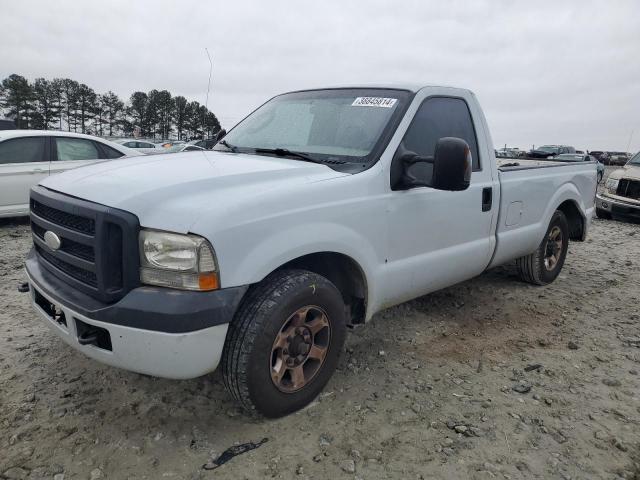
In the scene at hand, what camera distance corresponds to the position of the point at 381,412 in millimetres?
2746

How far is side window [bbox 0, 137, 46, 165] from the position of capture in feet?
22.6

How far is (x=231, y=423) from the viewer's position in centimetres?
260

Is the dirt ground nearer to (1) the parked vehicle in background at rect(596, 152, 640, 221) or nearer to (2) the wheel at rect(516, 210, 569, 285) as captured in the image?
(2) the wheel at rect(516, 210, 569, 285)

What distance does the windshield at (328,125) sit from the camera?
10.0 ft

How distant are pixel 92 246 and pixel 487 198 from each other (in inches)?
110

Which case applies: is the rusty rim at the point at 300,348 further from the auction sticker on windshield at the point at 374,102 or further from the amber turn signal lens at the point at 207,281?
the auction sticker on windshield at the point at 374,102

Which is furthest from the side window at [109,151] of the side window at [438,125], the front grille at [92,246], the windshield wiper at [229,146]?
the side window at [438,125]

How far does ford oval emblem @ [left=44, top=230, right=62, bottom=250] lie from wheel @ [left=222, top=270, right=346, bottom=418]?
3.42ft

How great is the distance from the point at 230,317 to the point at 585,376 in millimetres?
2475

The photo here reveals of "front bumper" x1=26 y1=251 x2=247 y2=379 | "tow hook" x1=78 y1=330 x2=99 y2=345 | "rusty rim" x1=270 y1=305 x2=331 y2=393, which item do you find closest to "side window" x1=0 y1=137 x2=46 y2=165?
"front bumper" x1=26 y1=251 x2=247 y2=379

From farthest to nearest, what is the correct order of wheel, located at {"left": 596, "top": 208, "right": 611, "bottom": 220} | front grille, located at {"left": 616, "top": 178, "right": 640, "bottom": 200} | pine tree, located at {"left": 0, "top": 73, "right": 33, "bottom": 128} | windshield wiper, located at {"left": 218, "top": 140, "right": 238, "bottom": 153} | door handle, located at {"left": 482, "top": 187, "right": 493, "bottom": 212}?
pine tree, located at {"left": 0, "top": 73, "right": 33, "bottom": 128} → wheel, located at {"left": 596, "top": 208, "right": 611, "bottom": 220} → front grille, located at {"left": 616, "top": 178, "right": 640, "bottom": 200} → door handle, located at {"left": 482, "top": 187, "right": 493, "bottom": 212} → windshield wiper, located at {"left": 218, "top": 140, "right": 238, "bottom": 153}

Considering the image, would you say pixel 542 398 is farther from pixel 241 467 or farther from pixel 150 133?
pixel 150 133

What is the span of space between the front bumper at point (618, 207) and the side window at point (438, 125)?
720 centimetres

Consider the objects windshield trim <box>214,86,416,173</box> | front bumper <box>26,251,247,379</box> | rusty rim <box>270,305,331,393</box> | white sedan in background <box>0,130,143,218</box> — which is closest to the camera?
front bumper <box>26,251,247,379</box>
